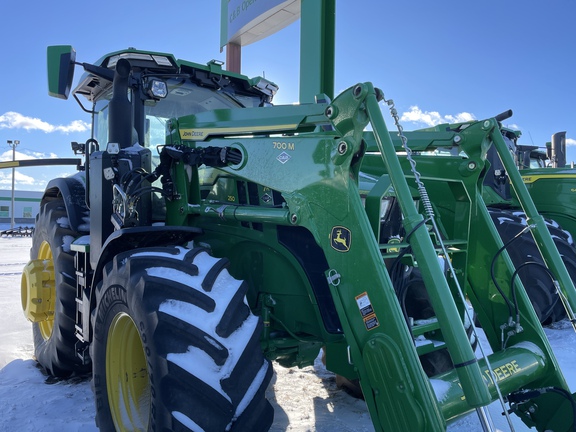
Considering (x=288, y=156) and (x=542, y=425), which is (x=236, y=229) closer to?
(x=288, y=156)

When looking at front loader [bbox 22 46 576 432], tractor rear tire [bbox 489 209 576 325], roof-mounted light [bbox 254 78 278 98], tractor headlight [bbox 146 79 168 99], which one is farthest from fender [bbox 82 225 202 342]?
tractor rear tire [bbox 489 209 576 325]

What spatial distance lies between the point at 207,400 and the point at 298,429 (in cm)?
139

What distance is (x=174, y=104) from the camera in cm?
392

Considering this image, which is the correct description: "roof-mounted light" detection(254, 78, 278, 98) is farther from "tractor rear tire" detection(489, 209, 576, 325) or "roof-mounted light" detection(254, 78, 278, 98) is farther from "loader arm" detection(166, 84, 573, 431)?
"tractor rear tire" detection(489, 209, 576, 325)

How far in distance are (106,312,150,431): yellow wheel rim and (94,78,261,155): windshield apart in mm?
1515

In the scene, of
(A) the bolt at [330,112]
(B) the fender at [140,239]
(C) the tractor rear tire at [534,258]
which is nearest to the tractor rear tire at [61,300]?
(B) the fender at [140,239]

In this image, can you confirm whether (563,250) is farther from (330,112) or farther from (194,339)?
(194,339)

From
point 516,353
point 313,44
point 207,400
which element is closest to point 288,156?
point 207,400

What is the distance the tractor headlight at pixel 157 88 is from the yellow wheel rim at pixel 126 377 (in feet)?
5.56

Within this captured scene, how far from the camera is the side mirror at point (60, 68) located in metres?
3.22

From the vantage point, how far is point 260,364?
2172 millimetres

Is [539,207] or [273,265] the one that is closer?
[273,265]

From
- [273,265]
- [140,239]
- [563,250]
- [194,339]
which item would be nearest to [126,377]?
[140,239]

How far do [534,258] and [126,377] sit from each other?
504 cm
